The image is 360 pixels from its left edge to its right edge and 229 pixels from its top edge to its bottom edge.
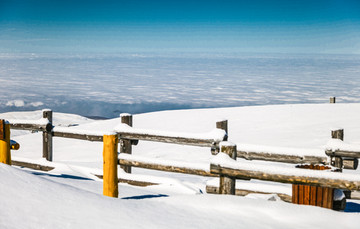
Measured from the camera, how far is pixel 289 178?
462 cm

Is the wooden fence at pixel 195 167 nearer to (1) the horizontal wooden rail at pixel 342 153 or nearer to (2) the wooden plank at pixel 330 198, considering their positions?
(1) the horizontal wooden rail at pixel 342 153

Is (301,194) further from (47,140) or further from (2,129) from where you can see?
(47,140)

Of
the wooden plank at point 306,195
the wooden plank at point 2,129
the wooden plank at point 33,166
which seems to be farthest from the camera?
the wooden plank at point 33,166

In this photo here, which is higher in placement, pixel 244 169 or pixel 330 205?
pixel 244 169

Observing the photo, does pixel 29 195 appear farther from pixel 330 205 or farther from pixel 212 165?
pixel 330 205

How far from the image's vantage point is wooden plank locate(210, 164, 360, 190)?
4.38 m

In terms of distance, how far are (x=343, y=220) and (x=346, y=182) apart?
66cm

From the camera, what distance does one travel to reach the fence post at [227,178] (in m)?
5.13

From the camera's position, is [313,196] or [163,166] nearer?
[313,196]

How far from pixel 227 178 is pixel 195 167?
3.42 ft

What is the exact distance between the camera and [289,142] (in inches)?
588

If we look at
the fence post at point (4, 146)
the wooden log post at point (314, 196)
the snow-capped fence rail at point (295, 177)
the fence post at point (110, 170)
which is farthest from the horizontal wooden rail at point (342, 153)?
the fence post at point (4, 146)

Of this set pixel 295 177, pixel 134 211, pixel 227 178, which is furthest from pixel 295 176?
pixel 134 211

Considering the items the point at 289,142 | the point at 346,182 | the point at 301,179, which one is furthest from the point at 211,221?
the point at 289,142
